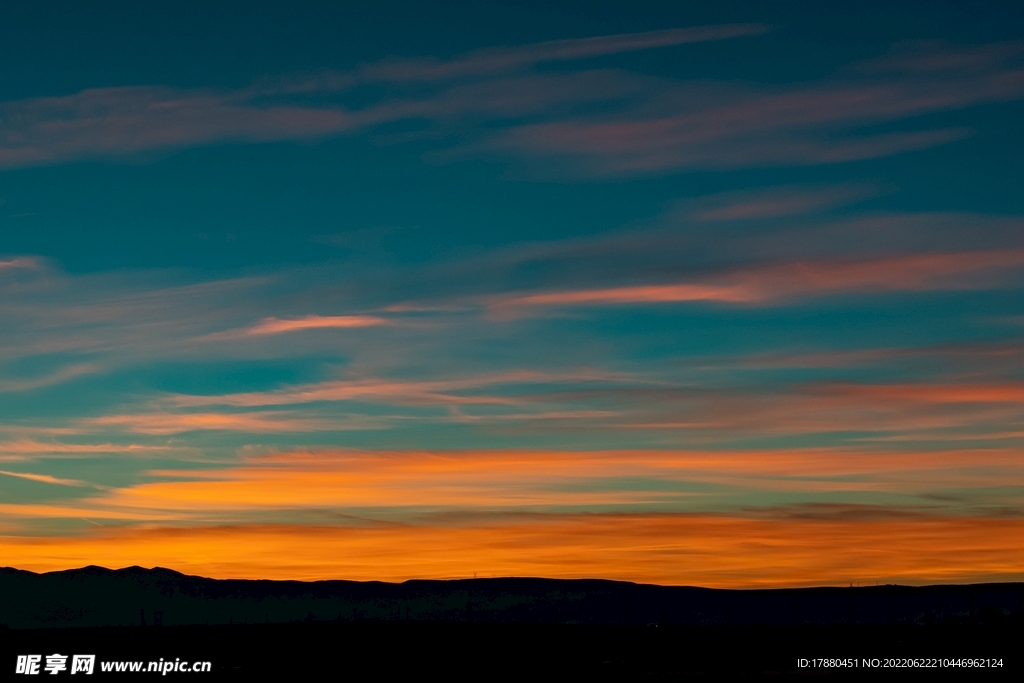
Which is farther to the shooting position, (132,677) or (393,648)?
(393,648)

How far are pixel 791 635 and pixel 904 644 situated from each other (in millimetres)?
29795

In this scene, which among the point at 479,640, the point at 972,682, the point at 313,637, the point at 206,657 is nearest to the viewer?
the point at 972,682

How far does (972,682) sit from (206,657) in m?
61.5

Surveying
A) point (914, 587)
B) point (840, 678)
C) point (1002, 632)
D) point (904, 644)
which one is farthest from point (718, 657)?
point (914, 587)

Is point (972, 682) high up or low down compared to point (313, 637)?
down

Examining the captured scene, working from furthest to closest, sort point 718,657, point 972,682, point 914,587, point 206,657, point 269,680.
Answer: point 914,587 < point 206,657 < point 718,657 < point 269,680 < point 972,682

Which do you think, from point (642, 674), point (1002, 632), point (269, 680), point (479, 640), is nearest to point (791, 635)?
point (1002, 632)

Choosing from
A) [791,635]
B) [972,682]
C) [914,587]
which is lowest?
[972,682]

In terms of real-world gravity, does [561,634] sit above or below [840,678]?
above

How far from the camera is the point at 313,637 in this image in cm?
13288

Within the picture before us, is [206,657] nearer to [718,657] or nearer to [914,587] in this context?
[718,657]

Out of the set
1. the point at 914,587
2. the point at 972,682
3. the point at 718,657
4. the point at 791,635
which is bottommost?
the point at 972,682

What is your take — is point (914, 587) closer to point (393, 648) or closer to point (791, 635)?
point (791, 635)

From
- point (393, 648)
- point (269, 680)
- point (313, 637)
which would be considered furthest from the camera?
point (313, 637)
